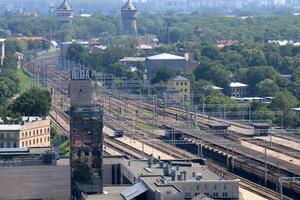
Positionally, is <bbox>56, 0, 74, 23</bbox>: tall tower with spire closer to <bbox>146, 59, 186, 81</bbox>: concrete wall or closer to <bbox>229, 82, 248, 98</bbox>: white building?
<bbox>146, 59, 186, 81</bbox>: concrete wall

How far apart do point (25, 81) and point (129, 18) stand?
77.1 m

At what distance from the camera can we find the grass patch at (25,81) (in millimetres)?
85000

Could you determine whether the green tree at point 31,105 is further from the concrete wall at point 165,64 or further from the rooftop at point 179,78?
the concrete wall at point 165,64

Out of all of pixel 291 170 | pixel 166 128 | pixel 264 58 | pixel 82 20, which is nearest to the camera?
pixel 291 170

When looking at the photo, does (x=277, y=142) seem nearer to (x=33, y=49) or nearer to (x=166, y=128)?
(x=166, y=128)

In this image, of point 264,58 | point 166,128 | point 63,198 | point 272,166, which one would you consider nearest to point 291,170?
point 272,166

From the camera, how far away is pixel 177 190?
33.6 m

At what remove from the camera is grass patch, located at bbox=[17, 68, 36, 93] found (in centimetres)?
8500

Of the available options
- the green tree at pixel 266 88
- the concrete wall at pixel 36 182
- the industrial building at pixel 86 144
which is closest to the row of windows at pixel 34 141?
the concrete wall at pixel 36 182

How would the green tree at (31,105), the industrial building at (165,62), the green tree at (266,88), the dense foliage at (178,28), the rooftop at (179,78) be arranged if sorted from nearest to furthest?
the green tree at (31,105)
the green tree at (266,88)
the rooftop at (179,78)
the industrial building at (165,62)
the dense foliage at (178,28)

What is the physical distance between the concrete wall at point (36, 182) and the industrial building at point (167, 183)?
1.42 metres

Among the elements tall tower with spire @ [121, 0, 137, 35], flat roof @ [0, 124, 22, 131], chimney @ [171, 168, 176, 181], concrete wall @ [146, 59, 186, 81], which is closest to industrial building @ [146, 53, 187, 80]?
concrete wall @ [146, 59, 186, 81]

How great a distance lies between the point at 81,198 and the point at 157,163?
15.9 feet

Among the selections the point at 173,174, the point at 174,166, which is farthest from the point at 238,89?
the point at 173,174
